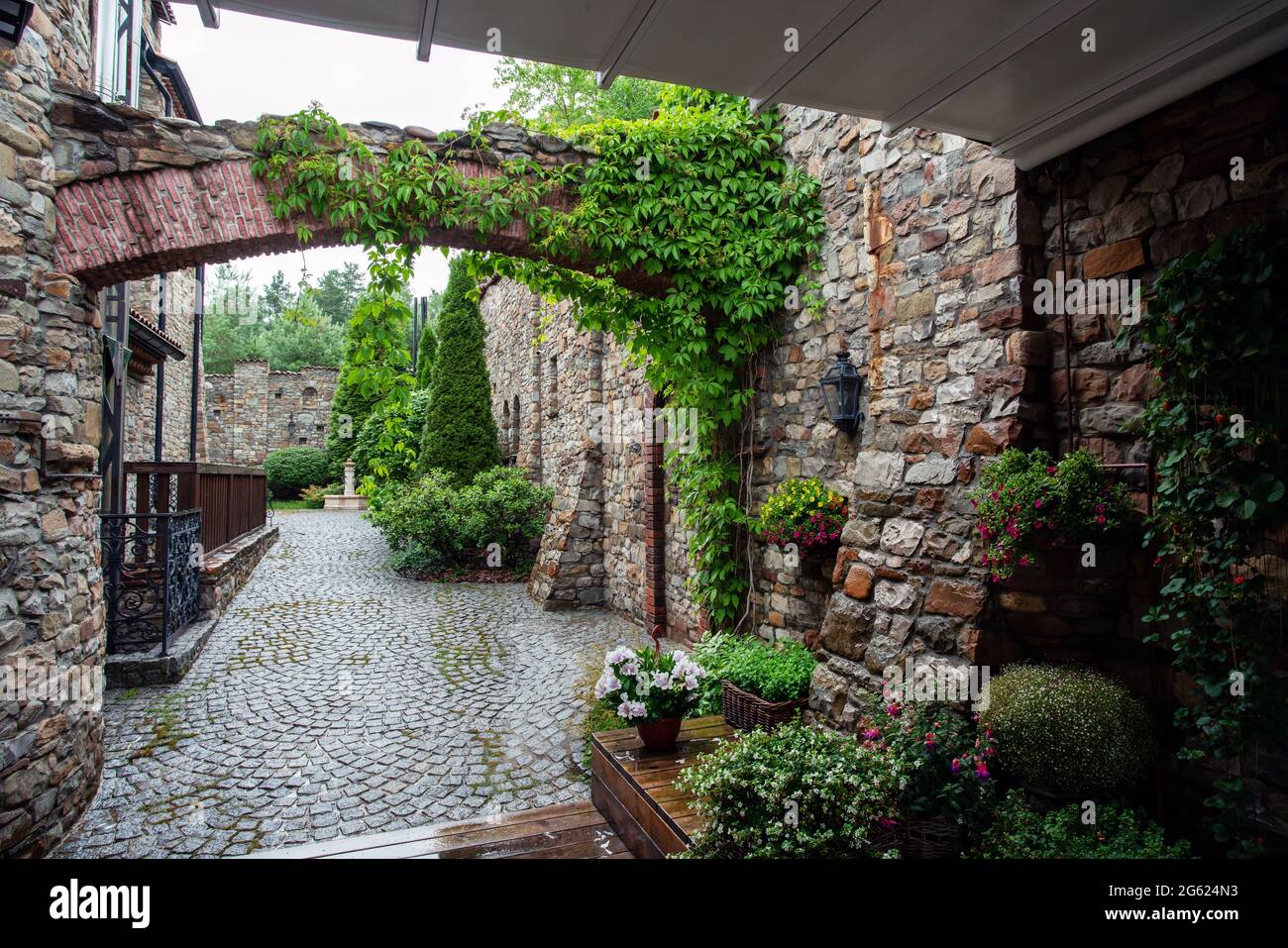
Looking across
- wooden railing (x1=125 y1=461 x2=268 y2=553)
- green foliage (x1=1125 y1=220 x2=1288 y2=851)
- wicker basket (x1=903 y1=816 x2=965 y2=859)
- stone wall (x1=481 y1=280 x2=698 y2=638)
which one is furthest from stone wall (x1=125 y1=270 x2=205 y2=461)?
green foliage (x1=1125 y1=220 x2=1288 y2=851)

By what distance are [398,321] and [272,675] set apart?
3123 mm

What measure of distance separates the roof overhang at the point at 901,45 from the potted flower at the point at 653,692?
265cm

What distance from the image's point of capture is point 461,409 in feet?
41.0

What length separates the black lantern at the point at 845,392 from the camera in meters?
4.14

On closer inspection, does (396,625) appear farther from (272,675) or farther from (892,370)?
(892,370)

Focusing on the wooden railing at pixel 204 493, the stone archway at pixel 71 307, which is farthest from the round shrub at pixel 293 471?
the stone archway at pixel 71 307

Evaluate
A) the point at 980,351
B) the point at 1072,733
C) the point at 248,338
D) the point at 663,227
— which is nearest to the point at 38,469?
the point at 663,227

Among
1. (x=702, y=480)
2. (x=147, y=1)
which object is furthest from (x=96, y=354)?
(x=147, y=1)

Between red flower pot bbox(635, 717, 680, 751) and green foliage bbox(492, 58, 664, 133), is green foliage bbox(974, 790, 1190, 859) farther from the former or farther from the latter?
green foliage bbox(492, 58, 664, 133)

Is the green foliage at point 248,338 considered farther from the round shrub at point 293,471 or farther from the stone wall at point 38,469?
the stone wall at point 38,469

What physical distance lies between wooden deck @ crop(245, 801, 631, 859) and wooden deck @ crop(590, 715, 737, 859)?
13cm

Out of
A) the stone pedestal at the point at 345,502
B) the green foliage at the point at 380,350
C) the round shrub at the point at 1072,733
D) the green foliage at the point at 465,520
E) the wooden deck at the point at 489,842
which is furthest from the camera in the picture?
the stone pedestal at the point at 345,502
